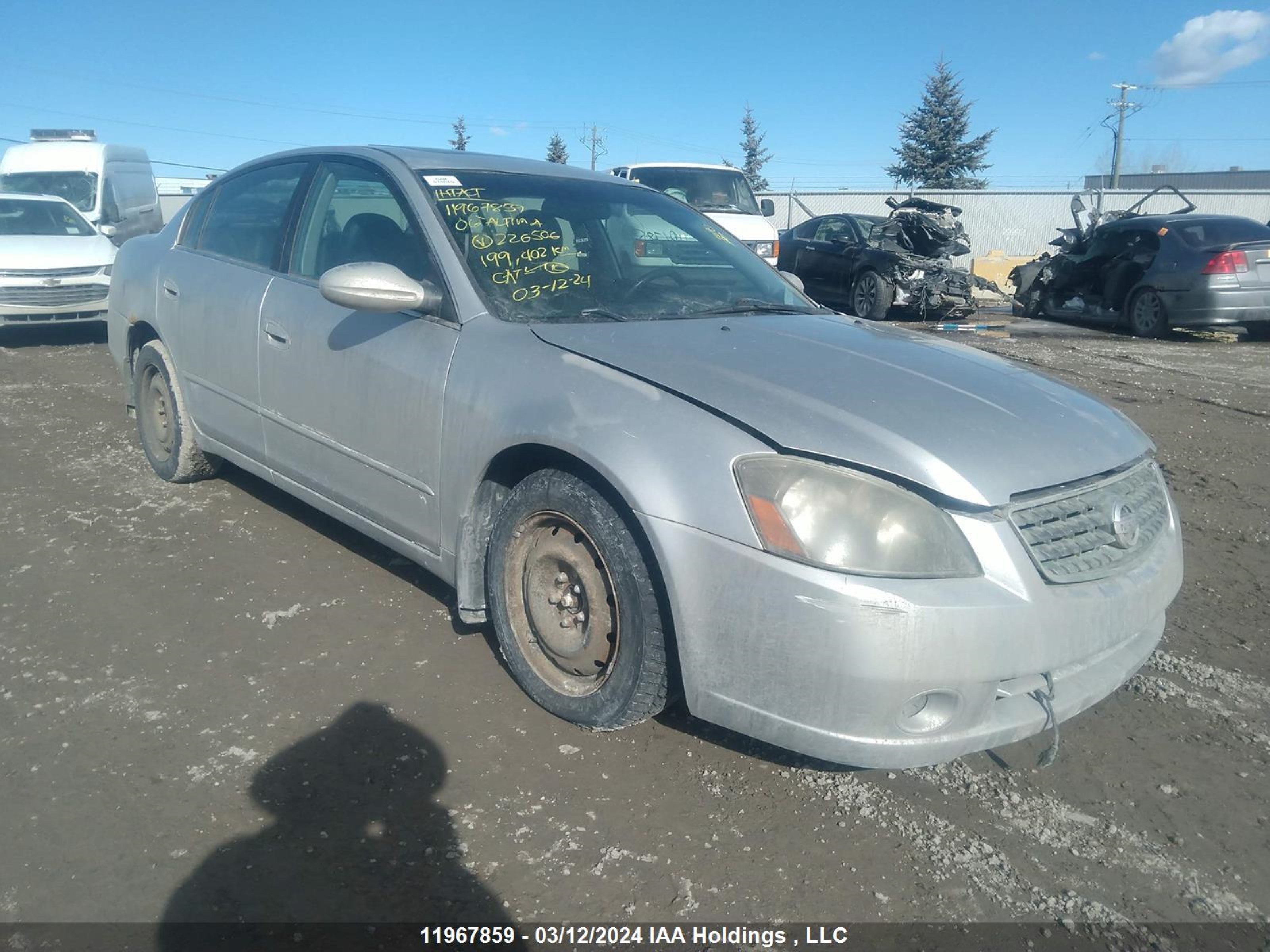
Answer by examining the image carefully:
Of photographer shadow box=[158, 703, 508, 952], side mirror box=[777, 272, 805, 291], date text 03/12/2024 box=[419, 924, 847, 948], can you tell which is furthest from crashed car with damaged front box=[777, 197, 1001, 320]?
date text 03/12/2024 box=[419, 924, 847, 948]

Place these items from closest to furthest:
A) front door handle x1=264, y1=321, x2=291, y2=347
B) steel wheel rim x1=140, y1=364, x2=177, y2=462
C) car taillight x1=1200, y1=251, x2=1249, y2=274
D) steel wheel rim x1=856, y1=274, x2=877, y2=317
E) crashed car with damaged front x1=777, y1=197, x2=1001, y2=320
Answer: front door handle x1=264, y1=321, x2=291, y2=347 < steel wheel rim x1=140, y1=364, x2=177, y2=462 < car taillight x1=1200, y1=251, x2=1249, y2=274 < crashed car with damaged front x1=777, y1=197, x2=1001, y2=320 < steel wheel rim x1=856, y1=274, x2=877, y2=317

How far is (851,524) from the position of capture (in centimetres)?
226

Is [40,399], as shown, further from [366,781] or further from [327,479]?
[366,781]

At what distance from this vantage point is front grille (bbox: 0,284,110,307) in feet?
33.1

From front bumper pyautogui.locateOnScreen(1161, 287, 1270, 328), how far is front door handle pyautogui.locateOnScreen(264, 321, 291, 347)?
409 inches

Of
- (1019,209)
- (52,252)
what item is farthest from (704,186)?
(1019,209)

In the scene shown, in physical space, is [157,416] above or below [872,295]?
below

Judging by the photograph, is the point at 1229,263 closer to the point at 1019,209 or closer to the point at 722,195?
the point at 722,195

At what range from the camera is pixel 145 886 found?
219 centimetres

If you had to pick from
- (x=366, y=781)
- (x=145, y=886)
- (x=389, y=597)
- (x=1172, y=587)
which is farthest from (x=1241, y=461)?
(x=145, y=886)

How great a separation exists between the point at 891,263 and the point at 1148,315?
10.3 feet

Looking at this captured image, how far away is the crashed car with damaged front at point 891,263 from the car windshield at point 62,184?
10452mm

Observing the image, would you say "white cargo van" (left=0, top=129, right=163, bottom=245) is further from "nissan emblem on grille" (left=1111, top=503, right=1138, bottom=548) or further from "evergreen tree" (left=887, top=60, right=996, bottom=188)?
"evergreen tree" (left=887, top=60, right=996, bottom=188)

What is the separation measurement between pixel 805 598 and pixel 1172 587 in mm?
1249
